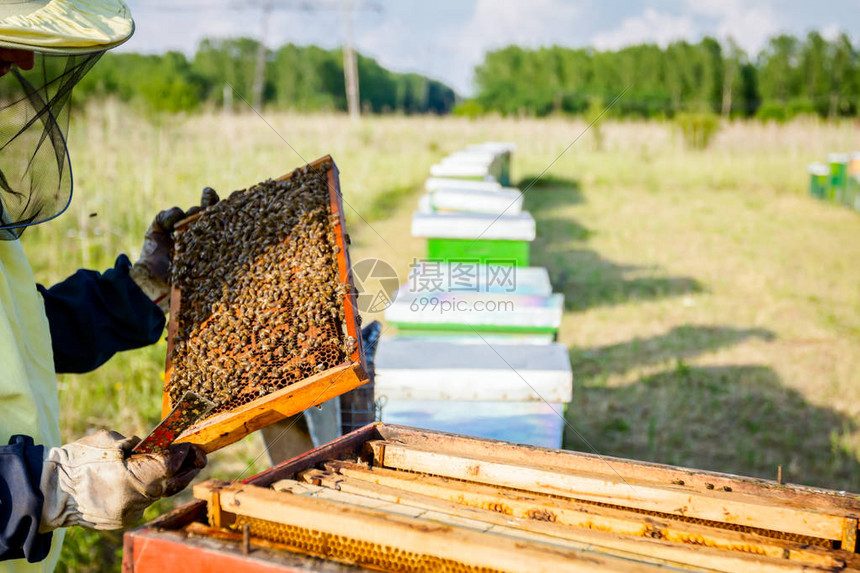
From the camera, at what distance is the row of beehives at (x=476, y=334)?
99.3 inches

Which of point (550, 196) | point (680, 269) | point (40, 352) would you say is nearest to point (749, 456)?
point (40, 352)

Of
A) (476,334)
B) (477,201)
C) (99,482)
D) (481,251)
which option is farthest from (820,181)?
(99,482)

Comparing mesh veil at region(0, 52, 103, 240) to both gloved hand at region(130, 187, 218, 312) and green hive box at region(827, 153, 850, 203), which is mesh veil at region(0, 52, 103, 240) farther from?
green hive box at region(827, 153, 850, 203)

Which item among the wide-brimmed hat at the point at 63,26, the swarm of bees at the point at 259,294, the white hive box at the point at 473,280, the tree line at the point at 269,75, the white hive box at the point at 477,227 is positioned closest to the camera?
the wide-brimmed hat at the point at 63,26

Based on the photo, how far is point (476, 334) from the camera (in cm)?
332

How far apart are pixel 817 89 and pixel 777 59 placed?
3.08 metres

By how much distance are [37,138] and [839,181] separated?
1447 centimetres

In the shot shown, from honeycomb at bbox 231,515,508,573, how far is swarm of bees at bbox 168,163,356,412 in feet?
1.40

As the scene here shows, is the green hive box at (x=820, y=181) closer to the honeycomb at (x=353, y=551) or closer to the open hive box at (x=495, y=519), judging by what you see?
the open hive box at (x=495, y=519)

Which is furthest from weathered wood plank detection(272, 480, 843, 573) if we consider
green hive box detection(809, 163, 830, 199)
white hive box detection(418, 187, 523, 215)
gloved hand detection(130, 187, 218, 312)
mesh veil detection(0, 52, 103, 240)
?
green hive box detection(809, 163, 830, 199)

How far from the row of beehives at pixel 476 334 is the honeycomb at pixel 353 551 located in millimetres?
1365

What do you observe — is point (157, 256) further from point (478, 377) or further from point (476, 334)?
point (476, 334)

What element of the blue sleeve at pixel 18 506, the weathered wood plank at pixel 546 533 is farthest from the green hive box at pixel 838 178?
the blue sleeve at pixel 18 506

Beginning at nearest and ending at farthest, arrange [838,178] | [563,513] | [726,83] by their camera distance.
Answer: [563,513], [838,178], [726,83]
